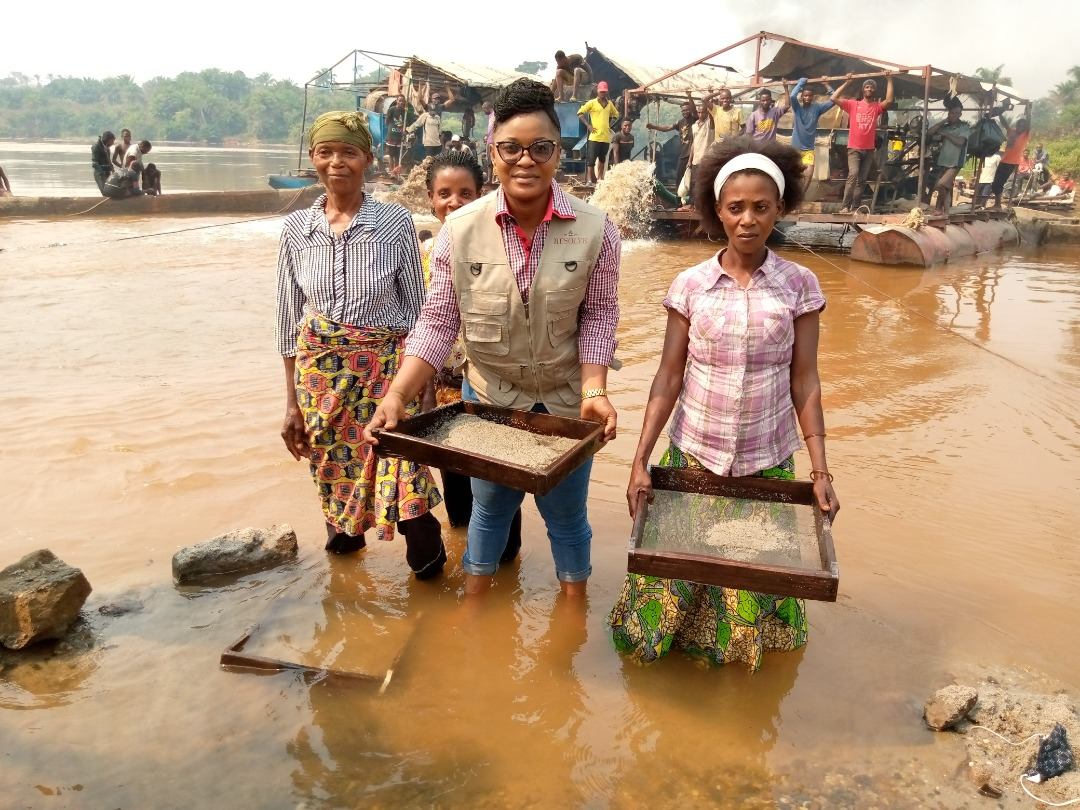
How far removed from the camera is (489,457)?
Result: 2.06 metres

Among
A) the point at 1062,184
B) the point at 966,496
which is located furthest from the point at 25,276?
the point at 1062,184

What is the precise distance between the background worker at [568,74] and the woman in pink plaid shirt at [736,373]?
40.6 feet

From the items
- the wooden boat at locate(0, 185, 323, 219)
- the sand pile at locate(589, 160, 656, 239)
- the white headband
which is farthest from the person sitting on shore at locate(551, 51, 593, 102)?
the white headband

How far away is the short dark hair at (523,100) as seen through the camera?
213cm

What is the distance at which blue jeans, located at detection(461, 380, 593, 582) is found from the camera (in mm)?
2488

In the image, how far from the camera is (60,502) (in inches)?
141

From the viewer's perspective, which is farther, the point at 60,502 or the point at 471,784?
the point at 60,502

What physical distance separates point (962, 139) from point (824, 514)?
38.3ft

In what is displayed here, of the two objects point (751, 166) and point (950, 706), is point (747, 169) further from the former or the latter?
point (950, 706)

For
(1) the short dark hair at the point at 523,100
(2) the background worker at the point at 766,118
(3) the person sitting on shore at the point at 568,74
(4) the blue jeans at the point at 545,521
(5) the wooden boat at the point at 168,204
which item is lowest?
(4) the blue jeans at the point at 545,521

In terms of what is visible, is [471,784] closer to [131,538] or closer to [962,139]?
[131,538]

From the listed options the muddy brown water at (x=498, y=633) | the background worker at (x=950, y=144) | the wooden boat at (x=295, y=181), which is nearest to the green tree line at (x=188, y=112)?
the wooden boat at (x=295, y=181)

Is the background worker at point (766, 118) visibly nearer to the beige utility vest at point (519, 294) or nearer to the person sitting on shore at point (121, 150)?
the beige utility vest at point (519, 294)

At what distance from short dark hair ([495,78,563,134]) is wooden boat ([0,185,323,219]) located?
12.1 meters
